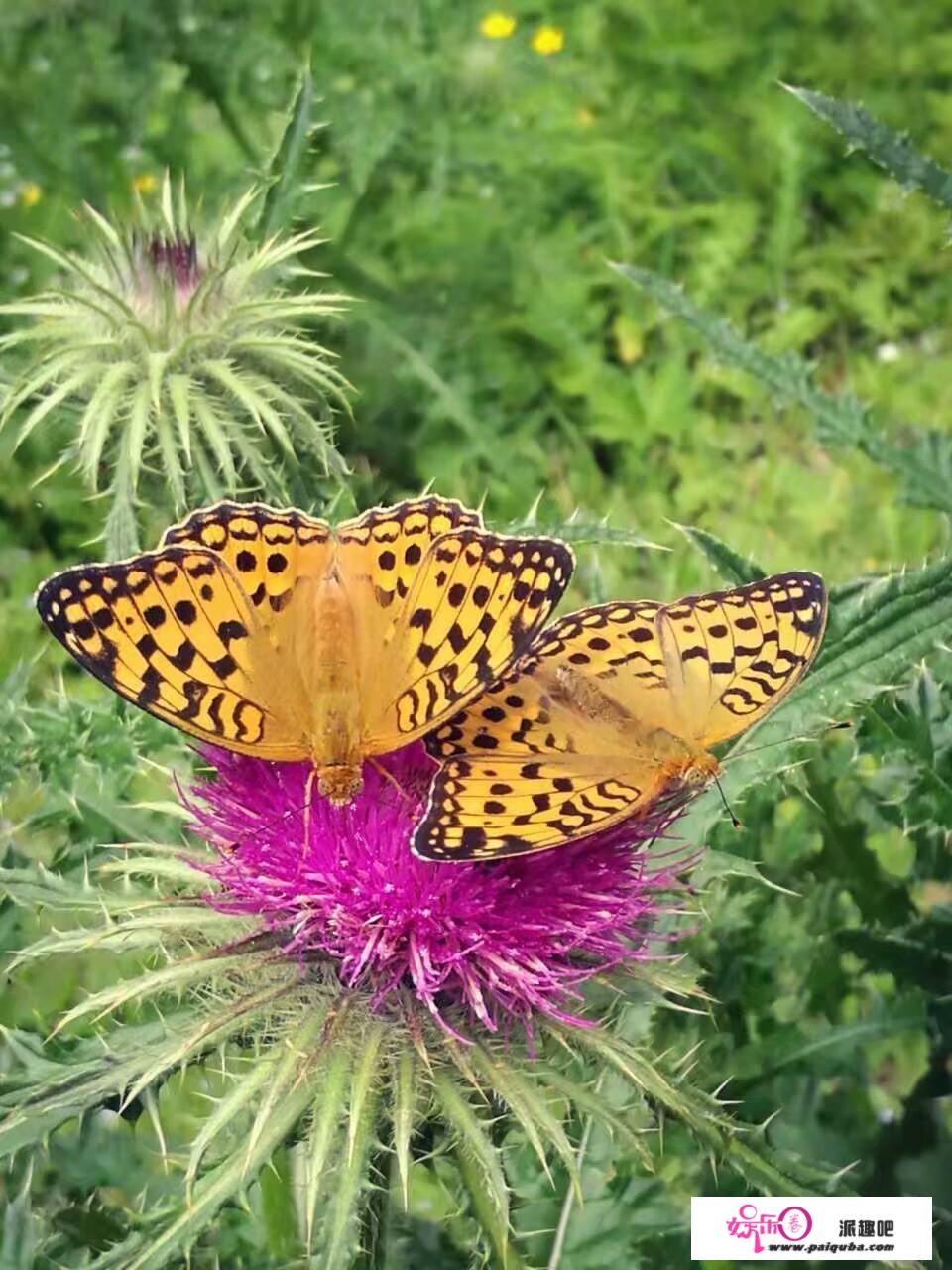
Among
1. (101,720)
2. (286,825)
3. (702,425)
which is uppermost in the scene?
(702,425)

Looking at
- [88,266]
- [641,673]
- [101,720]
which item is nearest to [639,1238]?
[641,673]

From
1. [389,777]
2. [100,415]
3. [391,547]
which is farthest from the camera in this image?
[100,415]

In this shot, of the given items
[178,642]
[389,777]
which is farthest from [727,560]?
[178,642]

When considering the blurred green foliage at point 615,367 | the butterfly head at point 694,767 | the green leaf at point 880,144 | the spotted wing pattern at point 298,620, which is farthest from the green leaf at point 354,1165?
the green leaf at point 880,144

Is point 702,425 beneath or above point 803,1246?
above

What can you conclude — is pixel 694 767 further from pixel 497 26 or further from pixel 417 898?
pixel 497 26

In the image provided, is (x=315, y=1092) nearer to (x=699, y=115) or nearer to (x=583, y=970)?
(x=583, y=970)

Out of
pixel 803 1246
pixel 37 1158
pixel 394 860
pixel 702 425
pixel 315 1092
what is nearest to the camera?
pixel 315 1092

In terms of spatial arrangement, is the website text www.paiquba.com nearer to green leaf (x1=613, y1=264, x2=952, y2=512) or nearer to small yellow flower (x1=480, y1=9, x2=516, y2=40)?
green leaf (x1=613, y1=264, x2=952, y2=512)
